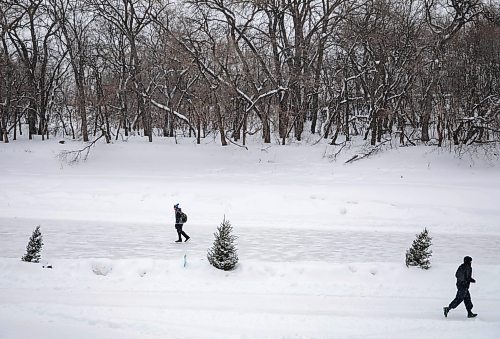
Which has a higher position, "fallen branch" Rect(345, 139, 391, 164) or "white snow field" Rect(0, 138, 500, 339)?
"fallen branch" Rect(345, 139, 391, 164)

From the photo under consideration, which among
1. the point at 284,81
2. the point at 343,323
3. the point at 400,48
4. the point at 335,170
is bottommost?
the point at 343,323

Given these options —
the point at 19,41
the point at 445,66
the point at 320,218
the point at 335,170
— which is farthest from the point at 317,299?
the point at 19,41

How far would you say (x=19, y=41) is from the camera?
3098 centimetres

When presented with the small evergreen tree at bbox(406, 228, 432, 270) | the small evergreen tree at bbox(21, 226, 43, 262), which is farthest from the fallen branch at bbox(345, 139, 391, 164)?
the small evergreen tree at bbox(21, 226, 43, 262)

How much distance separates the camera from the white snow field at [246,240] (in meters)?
9.50

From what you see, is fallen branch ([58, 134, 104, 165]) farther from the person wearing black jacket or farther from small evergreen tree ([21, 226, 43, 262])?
the person wearing black jacket

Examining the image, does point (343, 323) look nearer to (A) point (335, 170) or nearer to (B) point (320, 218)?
(B) point (320, 218)

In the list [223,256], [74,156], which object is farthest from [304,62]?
[223,256]

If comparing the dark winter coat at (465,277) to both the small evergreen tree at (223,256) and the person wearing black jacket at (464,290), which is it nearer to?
the person wearing black jacket at (464,290)

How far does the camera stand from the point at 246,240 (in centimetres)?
1581

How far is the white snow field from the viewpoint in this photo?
31.2 feet

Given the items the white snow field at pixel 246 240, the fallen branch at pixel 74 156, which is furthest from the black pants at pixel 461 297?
the fallen branch at pixel 74 156

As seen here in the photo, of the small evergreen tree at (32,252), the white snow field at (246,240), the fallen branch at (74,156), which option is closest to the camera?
the white snow field at (246,240)

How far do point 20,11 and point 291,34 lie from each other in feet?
61.6
